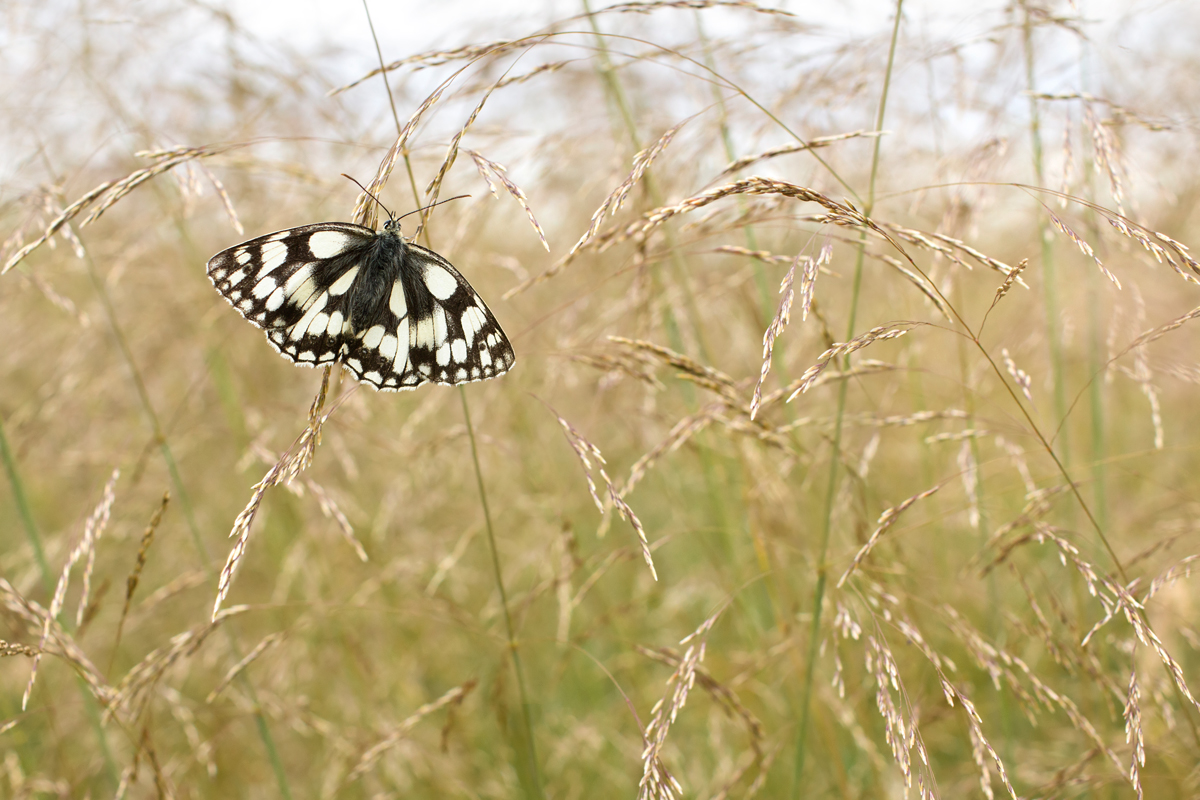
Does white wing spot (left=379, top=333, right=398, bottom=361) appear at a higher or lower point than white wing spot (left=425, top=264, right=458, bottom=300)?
lower

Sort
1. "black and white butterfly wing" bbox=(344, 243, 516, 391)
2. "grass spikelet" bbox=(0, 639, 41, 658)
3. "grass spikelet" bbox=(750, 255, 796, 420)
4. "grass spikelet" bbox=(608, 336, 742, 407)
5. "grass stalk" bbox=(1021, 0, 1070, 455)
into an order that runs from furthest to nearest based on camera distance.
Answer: "grass stalk" bbox=(1021, 0, 1070, 455)
"black and white butterfly wing" bbox=(344, 243, 516, 391)
"grass spikelet" bbox=(608, 336, 742, 407)
"grass spikelet" bbox=(0, 639, 41, 658)
"grass spikelet" bbox=(750, 255, 796, 420)

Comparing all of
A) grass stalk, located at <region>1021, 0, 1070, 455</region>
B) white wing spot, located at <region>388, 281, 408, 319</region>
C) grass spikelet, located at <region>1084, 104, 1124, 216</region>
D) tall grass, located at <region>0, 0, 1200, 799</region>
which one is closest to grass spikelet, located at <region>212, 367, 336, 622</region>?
tall grass, located at <region>0, 0, 1200, 799</region>

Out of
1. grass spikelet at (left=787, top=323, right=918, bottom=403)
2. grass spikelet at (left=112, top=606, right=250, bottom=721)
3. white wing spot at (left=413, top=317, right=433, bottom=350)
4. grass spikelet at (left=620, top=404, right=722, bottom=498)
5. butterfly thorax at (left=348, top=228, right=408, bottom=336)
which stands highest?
butterfly thorax at (left=348, top=228, right=408, bottom=336)

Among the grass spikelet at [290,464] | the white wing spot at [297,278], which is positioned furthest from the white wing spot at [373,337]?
the grass spikelet at [290,464]

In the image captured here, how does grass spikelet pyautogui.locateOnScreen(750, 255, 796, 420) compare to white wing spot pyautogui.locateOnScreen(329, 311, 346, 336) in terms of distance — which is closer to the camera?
grass spikelet pyautogui.locateOnScreen(750, 255, 796, 420)

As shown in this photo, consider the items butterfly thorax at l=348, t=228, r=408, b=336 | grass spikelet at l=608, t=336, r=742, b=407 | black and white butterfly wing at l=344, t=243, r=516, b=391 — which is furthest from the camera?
butterfly thorax at l=348, t=228, r=408, b=336

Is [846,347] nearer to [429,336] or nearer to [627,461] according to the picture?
[429,336]

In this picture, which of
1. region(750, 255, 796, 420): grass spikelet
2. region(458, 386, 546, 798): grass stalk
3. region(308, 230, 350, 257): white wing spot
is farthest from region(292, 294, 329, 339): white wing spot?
region(750, 255, 796, 420): grass spikelet

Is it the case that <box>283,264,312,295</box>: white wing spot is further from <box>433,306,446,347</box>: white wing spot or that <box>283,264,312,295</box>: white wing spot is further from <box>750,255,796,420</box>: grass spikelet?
<box>750,255,796,420</box>: grass spikelet
